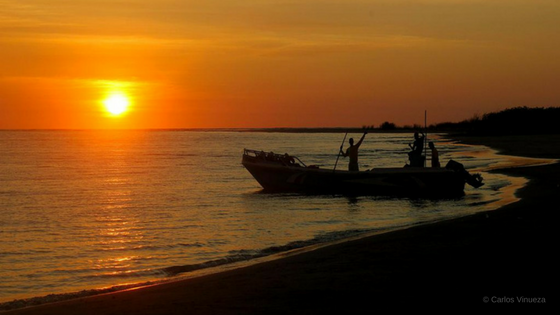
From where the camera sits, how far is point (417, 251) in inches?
465

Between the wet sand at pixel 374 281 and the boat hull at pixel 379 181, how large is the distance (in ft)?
35.3

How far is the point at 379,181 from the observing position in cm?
2484

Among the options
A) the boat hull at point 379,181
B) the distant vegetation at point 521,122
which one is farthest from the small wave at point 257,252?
the distant vegetation at point 521,122

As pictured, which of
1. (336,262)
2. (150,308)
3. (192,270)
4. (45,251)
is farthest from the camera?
(45,251)

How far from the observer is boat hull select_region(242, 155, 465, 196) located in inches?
958

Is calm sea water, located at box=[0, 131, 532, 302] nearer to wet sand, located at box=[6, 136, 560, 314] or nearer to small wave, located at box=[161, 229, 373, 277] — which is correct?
small wave, located at box=[161, 229, 373, 277]

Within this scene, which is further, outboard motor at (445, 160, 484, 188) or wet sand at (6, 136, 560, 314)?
outboard motor at (445, 160, 484, 188)

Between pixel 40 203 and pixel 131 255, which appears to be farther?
pixel 40 203

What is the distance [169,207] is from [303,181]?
5590 mm

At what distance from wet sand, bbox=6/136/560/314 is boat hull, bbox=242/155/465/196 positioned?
10748 mm

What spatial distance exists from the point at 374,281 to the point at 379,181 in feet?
50.9

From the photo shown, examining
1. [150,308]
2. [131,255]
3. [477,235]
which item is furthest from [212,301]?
[477,235]

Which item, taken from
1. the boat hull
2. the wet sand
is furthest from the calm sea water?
the wet sand

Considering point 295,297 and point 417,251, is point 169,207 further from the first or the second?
point 295,297
